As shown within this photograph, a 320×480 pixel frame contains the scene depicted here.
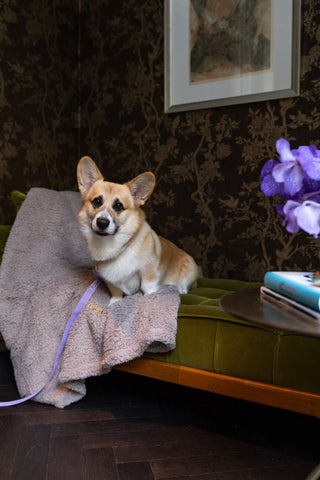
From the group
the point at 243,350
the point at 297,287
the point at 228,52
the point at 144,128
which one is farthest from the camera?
the point at 144,128

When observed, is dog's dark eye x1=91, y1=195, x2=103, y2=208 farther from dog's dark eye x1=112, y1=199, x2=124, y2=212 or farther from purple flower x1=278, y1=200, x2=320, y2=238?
purple flower x1=278, y1=200, x2=320, y2=238

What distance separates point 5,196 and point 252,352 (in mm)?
2093

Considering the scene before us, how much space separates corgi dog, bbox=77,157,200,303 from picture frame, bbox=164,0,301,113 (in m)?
1.15

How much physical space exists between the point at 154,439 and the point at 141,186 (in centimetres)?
109

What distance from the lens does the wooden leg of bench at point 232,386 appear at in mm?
1479

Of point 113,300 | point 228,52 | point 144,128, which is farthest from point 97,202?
point 228,52

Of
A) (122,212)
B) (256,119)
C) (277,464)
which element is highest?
(256,119)

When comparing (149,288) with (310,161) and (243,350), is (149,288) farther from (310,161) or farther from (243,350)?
(310,161)

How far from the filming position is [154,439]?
162 centimetres

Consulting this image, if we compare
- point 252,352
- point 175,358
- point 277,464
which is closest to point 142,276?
point 175,358

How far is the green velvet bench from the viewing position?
1.47 metres

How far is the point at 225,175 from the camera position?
2719mm

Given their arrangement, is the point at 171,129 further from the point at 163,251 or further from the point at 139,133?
the point at 163,251

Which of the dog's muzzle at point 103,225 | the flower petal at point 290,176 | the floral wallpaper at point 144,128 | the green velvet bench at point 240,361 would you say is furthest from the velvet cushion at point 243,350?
the floral wallpaper at point 144,128
